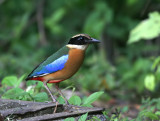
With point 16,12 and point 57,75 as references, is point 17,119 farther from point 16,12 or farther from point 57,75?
point 16,12

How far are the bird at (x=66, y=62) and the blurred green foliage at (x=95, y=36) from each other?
7.37 ft

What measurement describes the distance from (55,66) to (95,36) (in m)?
3.53

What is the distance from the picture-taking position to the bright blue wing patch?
160 inches

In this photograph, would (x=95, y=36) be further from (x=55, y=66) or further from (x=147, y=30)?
(x=55, y=66)

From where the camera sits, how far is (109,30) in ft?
27.6

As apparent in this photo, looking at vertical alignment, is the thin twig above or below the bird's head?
above

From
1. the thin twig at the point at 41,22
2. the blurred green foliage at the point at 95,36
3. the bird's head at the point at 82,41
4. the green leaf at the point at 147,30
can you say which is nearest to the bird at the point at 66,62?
the bird's head at the point at 82,41

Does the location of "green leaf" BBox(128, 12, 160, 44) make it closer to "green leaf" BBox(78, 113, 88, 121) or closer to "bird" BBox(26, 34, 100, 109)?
"bird" BBox(26, 34, 100, 109)

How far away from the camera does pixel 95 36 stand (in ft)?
24.8

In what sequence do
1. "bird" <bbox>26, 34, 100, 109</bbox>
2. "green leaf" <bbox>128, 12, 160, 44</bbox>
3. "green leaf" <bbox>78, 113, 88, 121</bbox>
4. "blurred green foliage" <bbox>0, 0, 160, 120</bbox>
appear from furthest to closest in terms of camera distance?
"blurred green foliage" <bbox>0, 0, 160, 120</bbox>
"green leaf" <bbox>128, 12, 160, 44</bbox>
"bird" <bbox>26, 34, 100, 109</bbox>
"green leaf" <bbox>78, 113, 88, 121</bbox>

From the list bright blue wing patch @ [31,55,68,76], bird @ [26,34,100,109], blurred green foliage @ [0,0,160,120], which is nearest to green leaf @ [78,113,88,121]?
bird @ [26,34,100,109]

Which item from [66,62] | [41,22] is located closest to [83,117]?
[66,62]

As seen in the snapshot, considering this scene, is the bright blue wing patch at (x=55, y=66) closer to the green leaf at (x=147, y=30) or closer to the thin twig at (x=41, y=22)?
the green leaf at (x=147, y=30)

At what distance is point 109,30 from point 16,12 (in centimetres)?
Result: 264
